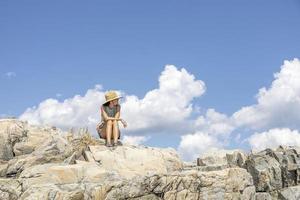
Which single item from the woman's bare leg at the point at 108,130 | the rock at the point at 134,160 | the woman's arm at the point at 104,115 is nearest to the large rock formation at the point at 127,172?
the rock at the point at 134,160

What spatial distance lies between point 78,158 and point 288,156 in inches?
413

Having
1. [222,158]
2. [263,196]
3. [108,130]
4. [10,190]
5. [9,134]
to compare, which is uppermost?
[9,134]

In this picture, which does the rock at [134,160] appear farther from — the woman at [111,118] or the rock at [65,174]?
the rock at [65,174]

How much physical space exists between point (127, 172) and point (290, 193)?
772 cm

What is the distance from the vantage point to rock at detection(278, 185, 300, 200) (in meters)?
21.9

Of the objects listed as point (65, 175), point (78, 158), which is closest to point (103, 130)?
point (78, 158)

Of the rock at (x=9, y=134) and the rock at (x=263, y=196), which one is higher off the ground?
the rock at (x=9, y=134)

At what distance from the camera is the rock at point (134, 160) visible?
19.7 metres

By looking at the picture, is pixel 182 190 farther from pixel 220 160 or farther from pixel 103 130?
pixel 220 160

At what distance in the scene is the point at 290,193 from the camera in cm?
2206

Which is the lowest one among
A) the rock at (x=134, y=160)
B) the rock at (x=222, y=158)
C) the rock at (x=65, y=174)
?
the rock at (x=65, y=174)

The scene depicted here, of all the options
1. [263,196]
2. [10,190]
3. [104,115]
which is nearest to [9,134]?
[104,115]

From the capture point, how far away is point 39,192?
15391mm

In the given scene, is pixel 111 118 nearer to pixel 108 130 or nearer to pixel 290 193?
pixel 108 130
